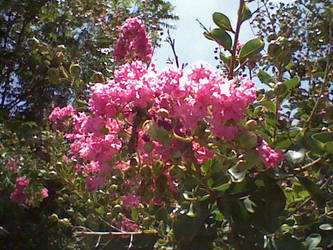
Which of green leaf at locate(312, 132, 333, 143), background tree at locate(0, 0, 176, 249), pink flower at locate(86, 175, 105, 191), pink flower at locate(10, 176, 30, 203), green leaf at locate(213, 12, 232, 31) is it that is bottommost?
green leaf at locate(312, 132, 333, 143)

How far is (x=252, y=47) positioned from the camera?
982 mm

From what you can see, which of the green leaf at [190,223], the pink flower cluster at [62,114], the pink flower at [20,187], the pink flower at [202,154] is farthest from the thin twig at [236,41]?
the pink flower at [20,187]

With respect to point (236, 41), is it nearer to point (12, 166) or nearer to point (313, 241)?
point (313, 241)

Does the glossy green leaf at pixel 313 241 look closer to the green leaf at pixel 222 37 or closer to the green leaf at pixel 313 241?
the green leaf at pixel 313 241

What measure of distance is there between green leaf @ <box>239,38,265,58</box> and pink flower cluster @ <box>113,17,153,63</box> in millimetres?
295

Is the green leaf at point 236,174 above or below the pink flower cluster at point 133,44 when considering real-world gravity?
below

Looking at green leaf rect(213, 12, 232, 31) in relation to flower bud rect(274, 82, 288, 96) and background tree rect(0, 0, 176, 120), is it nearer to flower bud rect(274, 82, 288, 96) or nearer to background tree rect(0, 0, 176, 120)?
flower bud rect(274, 82, 288, 96)

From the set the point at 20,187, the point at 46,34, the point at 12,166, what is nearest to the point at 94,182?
the point at 20,187

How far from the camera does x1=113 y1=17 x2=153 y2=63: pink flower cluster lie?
1.27 m

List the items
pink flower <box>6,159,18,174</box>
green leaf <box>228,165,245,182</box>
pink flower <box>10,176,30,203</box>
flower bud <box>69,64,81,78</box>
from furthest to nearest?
pink flower <box>6,159,18,174</box>
pink flower <box>10,176,30,203</box>
flower bud <box>69,64,81,78</box>
green leaf <box>228,165,245,182</box>

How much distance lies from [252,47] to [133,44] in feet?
1.46

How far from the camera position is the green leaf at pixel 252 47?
3.22ft

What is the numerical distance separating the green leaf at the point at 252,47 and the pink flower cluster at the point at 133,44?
0.97 ft

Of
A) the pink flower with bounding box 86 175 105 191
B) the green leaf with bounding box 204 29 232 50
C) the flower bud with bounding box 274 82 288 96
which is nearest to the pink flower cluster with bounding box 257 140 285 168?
the flower bud with bounding box 274 82 288 96
